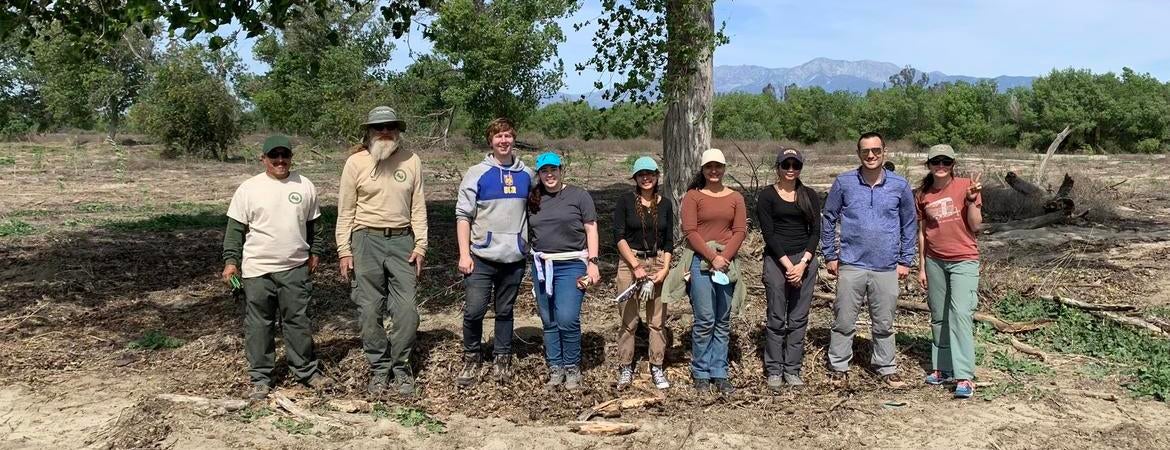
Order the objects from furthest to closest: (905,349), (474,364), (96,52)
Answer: (96,52) < (905,349) < (474,364)

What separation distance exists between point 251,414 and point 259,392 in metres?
0.30

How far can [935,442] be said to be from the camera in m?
4.50

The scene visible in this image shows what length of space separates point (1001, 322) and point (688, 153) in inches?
124

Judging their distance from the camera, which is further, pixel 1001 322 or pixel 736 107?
pixel 736 107

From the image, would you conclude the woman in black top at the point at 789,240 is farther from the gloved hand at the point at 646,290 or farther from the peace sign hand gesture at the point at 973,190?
the peace sign hand gesture at the point at 973,190

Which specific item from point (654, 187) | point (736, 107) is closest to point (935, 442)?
point (654, 187)

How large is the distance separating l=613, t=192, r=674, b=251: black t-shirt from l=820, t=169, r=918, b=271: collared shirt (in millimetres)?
1074

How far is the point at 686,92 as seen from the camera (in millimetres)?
7574

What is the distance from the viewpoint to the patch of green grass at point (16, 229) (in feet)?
33.4

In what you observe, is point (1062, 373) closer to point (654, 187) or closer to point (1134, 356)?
point (1134, 356)

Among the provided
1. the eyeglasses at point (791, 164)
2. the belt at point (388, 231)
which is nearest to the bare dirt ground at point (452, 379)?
the belt at point (388, 231)

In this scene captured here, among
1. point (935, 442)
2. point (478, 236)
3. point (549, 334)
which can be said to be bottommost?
point (935, 442)

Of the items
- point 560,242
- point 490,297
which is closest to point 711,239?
Answer: point 560,242

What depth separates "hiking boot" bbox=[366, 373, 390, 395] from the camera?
507 centimetres
